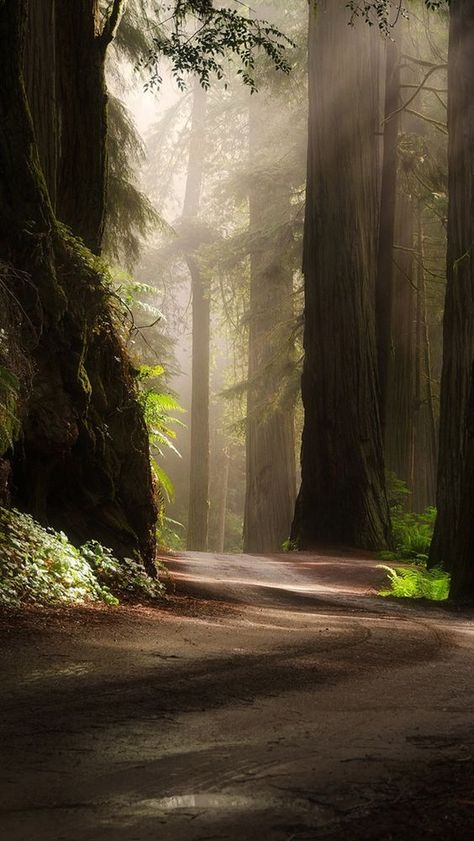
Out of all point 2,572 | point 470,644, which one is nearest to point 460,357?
point 470,644

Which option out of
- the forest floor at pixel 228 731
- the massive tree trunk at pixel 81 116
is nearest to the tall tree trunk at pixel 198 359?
the massive tree trunk at pixel 81 116

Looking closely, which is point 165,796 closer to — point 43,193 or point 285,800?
point 285,800

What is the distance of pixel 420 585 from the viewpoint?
32.0ft

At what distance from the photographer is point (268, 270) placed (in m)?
22.5

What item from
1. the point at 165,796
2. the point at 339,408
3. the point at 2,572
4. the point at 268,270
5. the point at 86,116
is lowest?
the point at 165,796

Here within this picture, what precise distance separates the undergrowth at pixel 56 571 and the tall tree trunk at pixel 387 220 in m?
9.82

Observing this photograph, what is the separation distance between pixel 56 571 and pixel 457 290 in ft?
22.8

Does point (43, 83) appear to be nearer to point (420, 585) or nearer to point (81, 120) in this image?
point (81, 120)

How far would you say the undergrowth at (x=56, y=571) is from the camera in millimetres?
5562

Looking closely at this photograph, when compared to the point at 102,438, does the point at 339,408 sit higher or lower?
higher

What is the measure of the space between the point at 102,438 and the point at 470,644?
3.76 m

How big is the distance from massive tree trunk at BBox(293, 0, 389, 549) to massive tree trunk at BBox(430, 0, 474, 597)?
3.68m

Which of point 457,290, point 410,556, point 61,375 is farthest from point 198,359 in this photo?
point 61,375

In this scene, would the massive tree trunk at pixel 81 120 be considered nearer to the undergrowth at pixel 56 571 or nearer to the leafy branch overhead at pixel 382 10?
the leafy branch overhead at pixel 382 10
